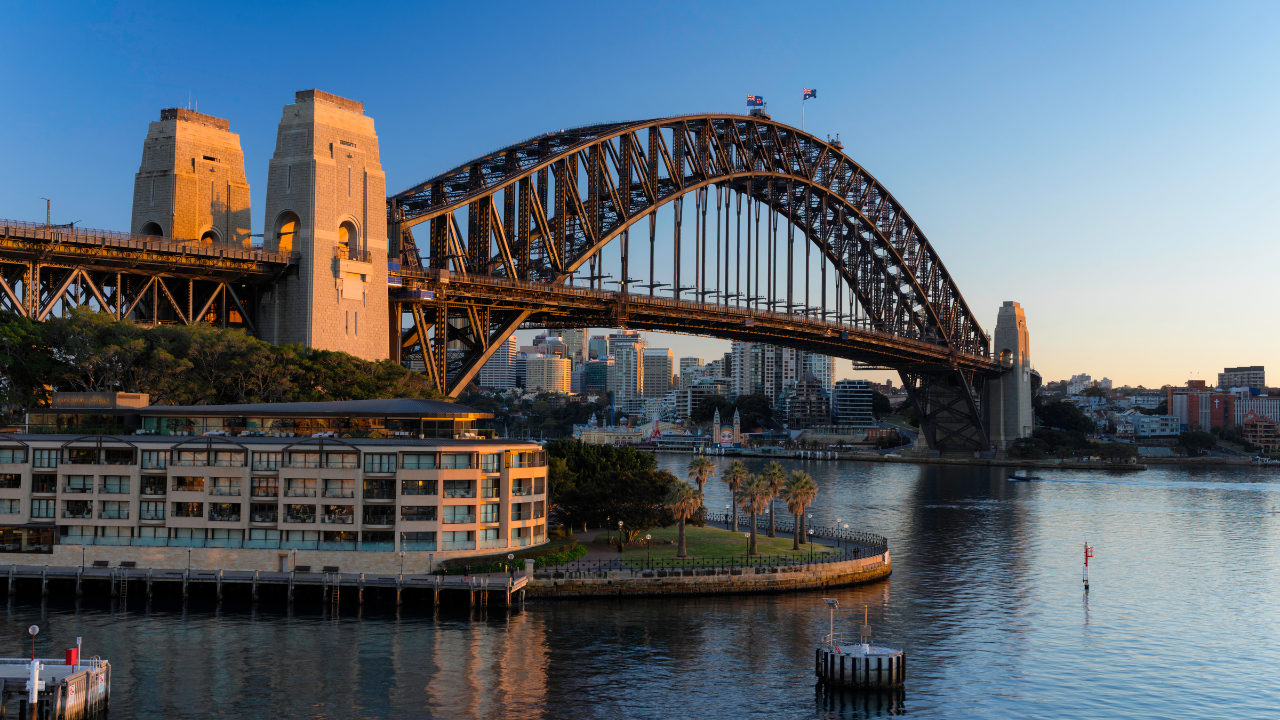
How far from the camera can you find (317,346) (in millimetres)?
82312

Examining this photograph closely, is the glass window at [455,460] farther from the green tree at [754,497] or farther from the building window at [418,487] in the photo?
the green tree at [754,497]

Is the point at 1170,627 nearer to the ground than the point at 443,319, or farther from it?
nearer to the ground

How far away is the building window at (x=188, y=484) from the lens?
211 ft

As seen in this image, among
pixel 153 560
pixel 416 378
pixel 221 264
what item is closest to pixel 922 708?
pixel 153 560

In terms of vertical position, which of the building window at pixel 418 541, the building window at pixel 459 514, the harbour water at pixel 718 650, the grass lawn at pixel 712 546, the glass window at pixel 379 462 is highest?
the glass window at pixel 379 462

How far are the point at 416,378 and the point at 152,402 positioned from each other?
18212mm

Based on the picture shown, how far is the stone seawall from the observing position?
61719 mm

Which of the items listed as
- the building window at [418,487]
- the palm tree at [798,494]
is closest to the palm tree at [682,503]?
the palm tree at [798,494]

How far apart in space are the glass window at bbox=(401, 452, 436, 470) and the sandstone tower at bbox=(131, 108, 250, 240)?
3265 centimetres

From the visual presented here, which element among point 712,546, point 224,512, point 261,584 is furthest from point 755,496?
point 224,512

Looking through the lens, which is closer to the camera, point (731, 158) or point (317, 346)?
point (317, 346)

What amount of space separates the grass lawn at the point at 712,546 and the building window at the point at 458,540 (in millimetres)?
9661

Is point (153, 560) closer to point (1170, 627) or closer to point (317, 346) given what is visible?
point (317, 346)

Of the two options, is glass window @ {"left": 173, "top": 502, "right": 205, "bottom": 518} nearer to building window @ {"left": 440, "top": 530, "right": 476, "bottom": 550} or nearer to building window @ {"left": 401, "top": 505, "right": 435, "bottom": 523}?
building window @ {"left": 401, "top": 505, "right": 435, "bottom": 523}
